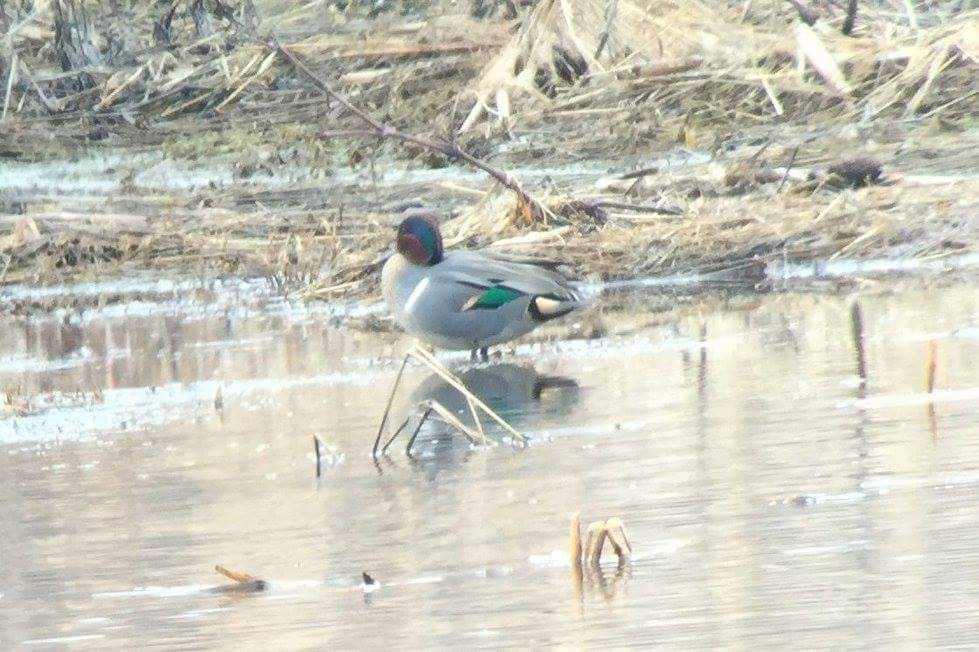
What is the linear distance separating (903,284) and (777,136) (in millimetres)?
4141

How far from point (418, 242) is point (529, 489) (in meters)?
3.35

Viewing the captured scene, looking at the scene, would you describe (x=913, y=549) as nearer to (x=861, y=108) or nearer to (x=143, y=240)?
(x=143, y=240)

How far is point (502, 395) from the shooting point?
27.2 ft

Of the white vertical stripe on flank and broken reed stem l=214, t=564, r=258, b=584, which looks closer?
broken reed stem l=214, t=564, r=258, b=584

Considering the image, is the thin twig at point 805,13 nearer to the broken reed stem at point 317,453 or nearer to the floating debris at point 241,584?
the broken reed stem at point 317,453

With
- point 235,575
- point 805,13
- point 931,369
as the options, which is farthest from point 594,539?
point 805,13

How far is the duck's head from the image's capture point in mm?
9625

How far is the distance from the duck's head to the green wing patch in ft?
1.38

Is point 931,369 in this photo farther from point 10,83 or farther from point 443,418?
point 10,83

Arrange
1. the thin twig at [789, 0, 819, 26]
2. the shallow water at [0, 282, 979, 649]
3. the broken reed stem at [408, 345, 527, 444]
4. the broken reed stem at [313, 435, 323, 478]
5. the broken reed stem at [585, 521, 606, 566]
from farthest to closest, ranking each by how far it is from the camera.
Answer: the thin twig at [789, 0, 819, 26] < the broken reed stem at [408, 345, 527, 444] < the broken reed stem at [313, 435, 323, 478] < the broken reed stem at [585, 521, 606, 566] < the shallow water at [0, 282, 979, 649]

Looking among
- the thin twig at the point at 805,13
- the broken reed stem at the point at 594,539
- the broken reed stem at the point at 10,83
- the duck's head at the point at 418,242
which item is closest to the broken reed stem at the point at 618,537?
the broken reed stem at the point at 594,539

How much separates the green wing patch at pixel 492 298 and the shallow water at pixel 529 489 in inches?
8.7

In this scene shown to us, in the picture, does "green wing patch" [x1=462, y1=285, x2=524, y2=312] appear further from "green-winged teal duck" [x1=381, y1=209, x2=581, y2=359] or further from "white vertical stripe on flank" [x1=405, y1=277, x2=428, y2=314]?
"white vertical stripe on flank" [x1=405, y1=277, x2=428, y2=314]

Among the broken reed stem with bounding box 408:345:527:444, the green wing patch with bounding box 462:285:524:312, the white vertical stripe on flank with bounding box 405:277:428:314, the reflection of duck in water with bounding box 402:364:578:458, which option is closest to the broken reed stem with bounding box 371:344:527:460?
the broken reed stem with bounding box 408:345:527:444
